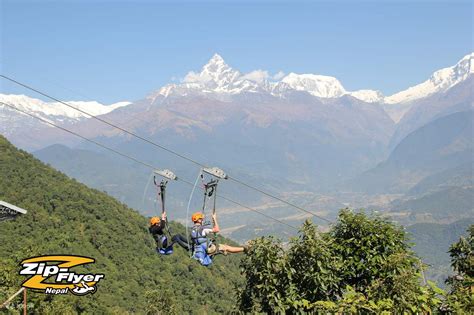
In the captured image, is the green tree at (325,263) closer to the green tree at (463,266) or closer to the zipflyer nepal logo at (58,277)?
Result: the green tree at (463,266)

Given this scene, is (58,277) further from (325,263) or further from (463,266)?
(463,266)

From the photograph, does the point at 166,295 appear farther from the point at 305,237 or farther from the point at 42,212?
the point at 305,237

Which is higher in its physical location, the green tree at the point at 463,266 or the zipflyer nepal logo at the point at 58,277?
the green tree at the point at 463,266

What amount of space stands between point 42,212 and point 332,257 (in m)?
73.8

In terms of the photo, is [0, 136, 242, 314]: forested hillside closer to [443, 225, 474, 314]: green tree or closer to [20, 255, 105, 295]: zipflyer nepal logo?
[20, 255, 105, 295]: zipflyer nepal logo

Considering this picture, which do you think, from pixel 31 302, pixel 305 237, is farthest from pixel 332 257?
pixel 31 302

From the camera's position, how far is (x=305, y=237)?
1944 cm

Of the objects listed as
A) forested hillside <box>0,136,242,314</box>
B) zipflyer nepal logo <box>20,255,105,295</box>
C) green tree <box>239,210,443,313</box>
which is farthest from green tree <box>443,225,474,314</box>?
forested hillside <box>0,136,242,314</box>

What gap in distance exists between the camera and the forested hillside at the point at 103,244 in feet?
232

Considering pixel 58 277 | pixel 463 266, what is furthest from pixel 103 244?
pixel 463 266

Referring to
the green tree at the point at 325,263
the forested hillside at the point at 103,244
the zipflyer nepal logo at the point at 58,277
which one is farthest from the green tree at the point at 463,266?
the forested hillside at the point at 103,244

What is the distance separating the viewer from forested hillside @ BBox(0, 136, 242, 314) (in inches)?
2785

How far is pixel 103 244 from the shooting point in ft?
281

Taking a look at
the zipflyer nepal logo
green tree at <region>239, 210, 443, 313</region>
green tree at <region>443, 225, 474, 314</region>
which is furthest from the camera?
the zipflyer nepal logo
